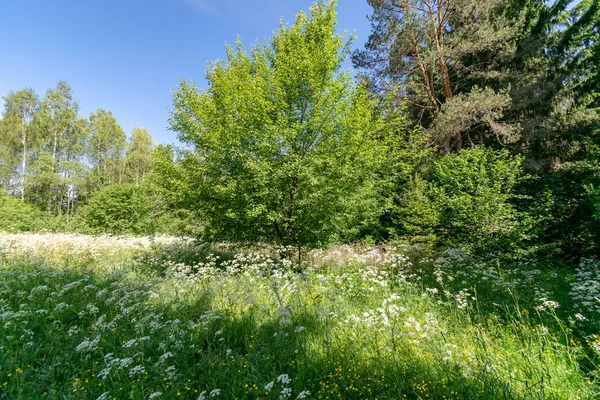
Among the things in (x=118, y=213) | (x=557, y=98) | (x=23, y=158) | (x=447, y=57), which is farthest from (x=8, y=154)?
(x=557, y=98)

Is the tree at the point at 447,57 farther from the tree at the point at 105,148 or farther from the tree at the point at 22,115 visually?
the tree at the point at 22,115

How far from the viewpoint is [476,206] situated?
789cm

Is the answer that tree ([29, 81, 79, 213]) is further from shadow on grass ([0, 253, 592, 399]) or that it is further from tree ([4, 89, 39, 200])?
shadow on grass ([0, 253, 592, 399])

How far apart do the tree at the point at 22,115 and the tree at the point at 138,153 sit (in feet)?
29.4

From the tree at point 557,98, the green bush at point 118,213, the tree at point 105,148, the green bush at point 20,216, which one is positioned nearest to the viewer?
the tree at point 557,98

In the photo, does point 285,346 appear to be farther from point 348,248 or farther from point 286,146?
point 348,248

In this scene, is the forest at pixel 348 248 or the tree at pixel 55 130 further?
the tree at pixel 55 130

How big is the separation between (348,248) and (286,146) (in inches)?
179

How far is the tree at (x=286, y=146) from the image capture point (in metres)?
6.68

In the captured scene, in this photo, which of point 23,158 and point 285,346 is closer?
point 285,346

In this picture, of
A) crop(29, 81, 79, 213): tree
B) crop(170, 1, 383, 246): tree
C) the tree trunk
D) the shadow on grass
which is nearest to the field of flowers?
the shadow on grass

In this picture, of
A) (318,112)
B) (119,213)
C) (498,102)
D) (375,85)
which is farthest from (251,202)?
(119,213)

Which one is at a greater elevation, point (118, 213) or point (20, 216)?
point (118, 213)

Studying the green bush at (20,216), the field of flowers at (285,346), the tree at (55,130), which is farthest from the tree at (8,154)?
the field of flowers at (285,346)
